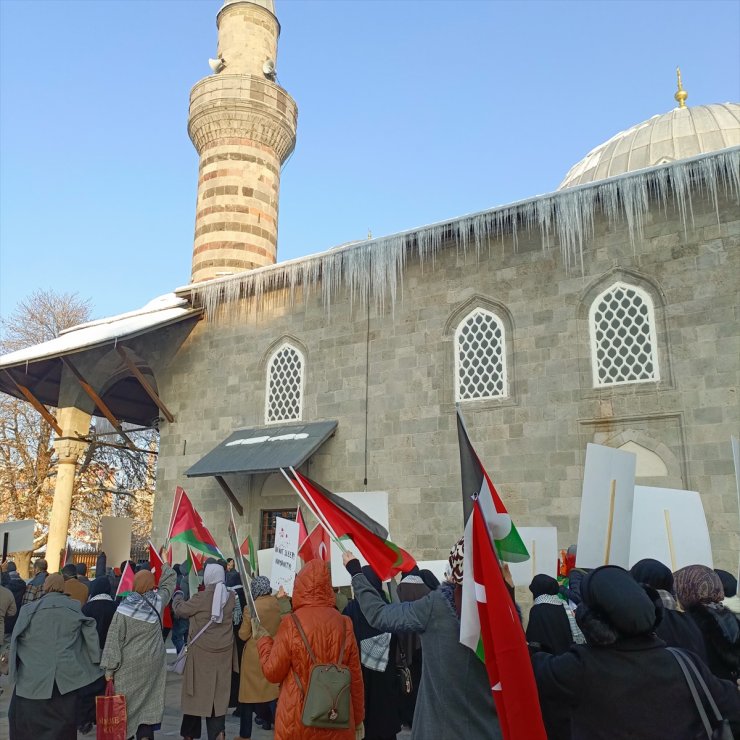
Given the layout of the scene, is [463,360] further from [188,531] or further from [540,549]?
[188,531]

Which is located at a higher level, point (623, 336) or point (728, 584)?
point (623, 336)

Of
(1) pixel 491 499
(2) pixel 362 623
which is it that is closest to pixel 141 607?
(2) pixel 362 623

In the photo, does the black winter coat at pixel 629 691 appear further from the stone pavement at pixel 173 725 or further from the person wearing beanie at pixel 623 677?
the stone pavement at pixel 173 725

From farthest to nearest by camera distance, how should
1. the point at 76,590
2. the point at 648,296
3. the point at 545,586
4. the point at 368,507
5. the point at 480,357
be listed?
the point at 480,357
the point at 648,296
the point at 76,590
the point at 368,507
the point at 545,586

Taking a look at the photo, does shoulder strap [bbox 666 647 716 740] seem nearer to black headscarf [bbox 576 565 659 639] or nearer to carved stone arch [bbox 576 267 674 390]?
black headscarf [bbox 576 565 659 639]

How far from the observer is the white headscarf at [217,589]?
5.55 metres

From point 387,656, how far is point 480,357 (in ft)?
23.9

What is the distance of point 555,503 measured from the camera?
32.3 feet

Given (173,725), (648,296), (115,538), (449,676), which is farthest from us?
(115,538)

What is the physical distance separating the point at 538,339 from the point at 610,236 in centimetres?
181

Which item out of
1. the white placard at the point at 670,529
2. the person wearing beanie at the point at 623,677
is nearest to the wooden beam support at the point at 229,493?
the white placard at the point at 670,529

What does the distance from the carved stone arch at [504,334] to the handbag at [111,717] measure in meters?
7.14

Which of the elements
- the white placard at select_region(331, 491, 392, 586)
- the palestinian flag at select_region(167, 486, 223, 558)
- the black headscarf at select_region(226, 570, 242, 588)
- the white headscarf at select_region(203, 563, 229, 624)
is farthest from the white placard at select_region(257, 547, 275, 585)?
the white headscarf at select_region(203, 563, 229, 624)

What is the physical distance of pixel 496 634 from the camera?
2.42 meters
